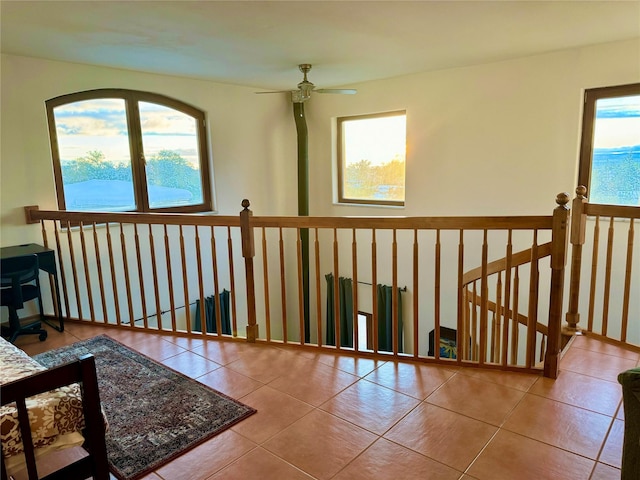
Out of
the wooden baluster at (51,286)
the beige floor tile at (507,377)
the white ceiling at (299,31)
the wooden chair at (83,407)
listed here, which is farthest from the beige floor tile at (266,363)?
the white ceiling at (299,31)

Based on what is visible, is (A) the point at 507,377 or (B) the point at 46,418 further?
(A) the point at 507,377

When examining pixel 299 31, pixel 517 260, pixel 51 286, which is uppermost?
pixel 299 31

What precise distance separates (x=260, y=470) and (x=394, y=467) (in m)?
0.57

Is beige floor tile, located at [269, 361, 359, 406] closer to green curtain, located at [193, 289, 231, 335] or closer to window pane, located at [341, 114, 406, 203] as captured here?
green curtain, located at [193, 289, 231, 335]

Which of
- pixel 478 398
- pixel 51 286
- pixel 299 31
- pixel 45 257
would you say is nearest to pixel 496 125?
pixel 299 31

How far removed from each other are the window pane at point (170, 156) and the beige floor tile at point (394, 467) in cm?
383

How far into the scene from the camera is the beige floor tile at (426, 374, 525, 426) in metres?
2.19

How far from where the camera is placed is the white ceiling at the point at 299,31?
2.76 meters

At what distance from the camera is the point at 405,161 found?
529 centimetres

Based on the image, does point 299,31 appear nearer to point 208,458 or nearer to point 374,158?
point 374,158

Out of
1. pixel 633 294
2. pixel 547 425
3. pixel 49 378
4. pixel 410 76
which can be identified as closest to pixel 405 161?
pixel 410 76

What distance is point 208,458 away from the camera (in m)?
1.94

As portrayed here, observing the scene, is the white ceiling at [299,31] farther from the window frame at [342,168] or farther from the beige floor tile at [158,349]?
the beige floor tile at [158,349]

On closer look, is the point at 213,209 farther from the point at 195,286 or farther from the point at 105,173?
the point at 105,173
